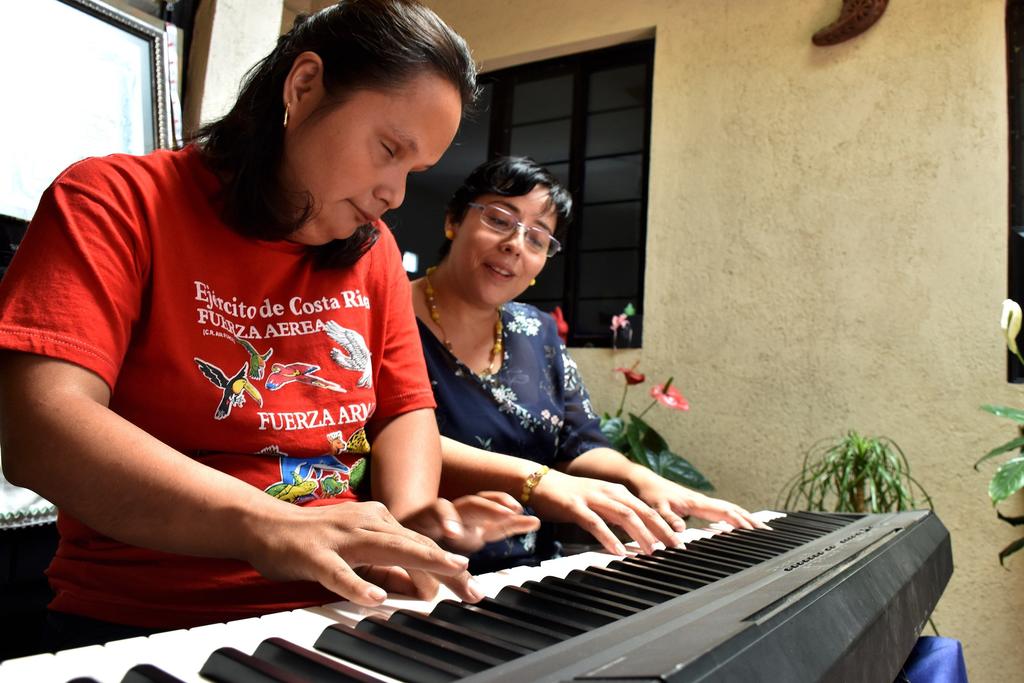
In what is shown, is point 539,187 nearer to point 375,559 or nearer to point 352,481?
point 352,481

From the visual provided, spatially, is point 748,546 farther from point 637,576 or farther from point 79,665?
point 79,665

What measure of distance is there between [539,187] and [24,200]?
101cm

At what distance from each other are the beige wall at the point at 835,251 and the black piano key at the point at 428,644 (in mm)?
2889

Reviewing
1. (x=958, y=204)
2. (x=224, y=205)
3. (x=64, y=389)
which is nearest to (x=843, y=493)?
(x=958, y=204)

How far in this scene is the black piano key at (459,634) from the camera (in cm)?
49

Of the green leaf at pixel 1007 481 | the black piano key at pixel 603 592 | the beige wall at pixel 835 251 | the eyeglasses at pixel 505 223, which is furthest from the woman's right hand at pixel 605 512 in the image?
the beige wall at pixel 835 251

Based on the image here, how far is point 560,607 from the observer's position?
2.10 feet

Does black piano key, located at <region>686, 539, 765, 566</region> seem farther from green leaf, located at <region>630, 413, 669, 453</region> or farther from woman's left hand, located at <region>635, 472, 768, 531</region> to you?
green leaf, located at <region>630, 413, 669, 453</region>

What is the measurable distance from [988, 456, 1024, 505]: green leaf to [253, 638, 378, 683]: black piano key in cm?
205

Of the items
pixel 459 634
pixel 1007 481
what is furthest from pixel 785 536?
pixel 1007 481

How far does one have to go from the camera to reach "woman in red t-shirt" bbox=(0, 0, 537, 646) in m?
0.67

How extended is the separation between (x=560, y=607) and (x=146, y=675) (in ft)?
1.11

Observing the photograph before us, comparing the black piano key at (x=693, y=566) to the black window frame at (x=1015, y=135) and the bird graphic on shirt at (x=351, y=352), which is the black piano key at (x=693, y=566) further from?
the black window frame at (x=1015, y=135)

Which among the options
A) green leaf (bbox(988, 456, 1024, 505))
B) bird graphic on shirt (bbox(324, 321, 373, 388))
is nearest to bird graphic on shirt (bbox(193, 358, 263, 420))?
bird graphic on shirt (bbox(324, 321, 373, 388))
